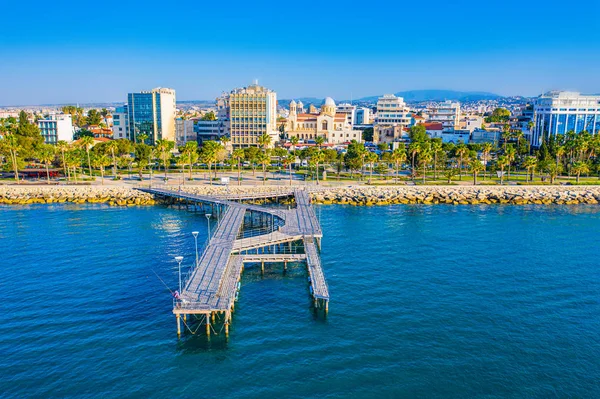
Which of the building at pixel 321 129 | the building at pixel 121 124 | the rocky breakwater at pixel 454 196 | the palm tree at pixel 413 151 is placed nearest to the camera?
the rocky breakwater at pixel 454 196

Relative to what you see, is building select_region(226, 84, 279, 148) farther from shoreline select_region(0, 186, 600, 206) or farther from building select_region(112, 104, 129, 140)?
shoreline select_region(0, 186, 600, 206)

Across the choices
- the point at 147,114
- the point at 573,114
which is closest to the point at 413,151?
the point at 573,114

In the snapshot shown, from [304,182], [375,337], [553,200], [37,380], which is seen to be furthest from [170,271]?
[553,200]

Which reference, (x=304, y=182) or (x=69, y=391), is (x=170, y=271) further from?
(x=304, y=182)

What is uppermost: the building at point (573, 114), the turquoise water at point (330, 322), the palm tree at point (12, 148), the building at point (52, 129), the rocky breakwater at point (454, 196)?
the building at point (573, 114)

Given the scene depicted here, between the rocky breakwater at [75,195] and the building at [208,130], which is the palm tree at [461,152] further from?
the building at [208,130]

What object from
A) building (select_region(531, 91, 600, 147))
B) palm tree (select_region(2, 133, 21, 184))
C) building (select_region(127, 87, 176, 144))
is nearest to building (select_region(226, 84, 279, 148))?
building (select_region(127, 87, 176, 144))

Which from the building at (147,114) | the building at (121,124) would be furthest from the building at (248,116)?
the building at (121,124)
